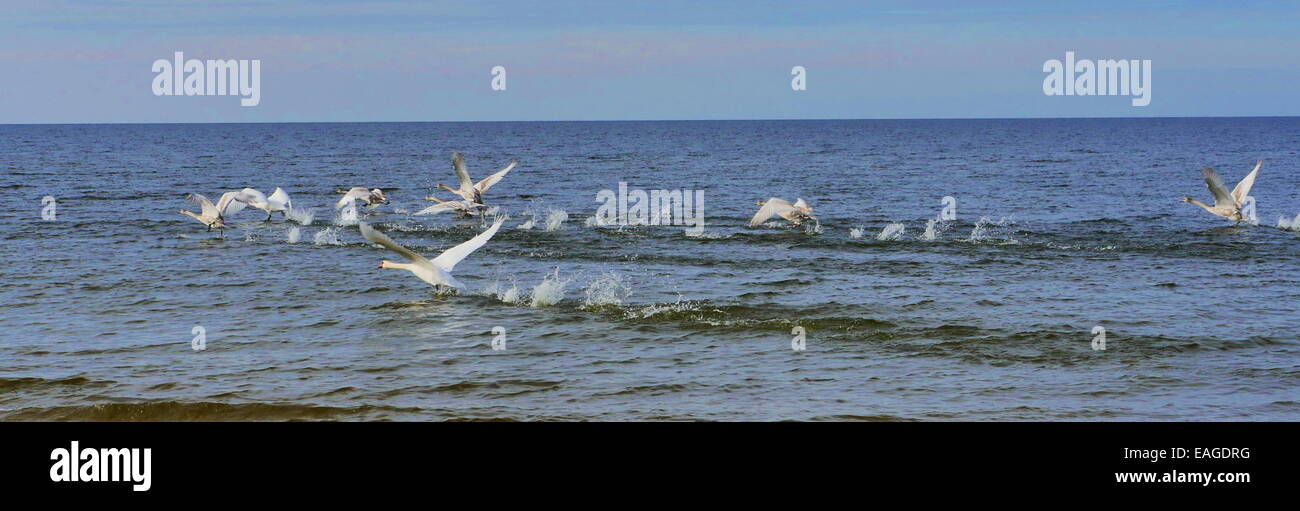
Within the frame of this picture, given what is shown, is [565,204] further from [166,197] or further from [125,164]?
[125,164]

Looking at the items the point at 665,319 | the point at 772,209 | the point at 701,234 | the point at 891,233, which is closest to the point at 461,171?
the point at 701,234

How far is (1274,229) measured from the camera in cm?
2617

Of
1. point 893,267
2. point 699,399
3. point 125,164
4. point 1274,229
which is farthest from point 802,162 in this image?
point 699,399

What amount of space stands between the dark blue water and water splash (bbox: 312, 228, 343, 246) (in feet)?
0.98

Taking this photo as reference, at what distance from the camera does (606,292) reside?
55.8ft

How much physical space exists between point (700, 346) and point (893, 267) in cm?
768

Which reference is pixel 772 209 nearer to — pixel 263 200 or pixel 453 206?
pixel 453 206

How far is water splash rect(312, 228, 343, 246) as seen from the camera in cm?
2470

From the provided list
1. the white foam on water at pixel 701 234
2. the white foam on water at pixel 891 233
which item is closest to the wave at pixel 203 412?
the white foam on water at pixel 701 234

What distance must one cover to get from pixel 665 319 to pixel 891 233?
1188 centimetres

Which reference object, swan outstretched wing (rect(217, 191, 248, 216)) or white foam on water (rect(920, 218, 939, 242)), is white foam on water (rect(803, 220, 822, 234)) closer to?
white foam on water (rect(920, 218, 939, 242))

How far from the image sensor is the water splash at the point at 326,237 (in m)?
24.7

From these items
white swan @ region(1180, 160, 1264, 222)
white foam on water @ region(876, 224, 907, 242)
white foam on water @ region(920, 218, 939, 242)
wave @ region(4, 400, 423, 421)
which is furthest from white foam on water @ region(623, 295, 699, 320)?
white swan @ region(1180, 160, 1264, 222)

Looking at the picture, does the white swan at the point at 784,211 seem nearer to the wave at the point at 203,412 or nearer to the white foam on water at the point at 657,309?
the white foam on water at the point at 657,309
